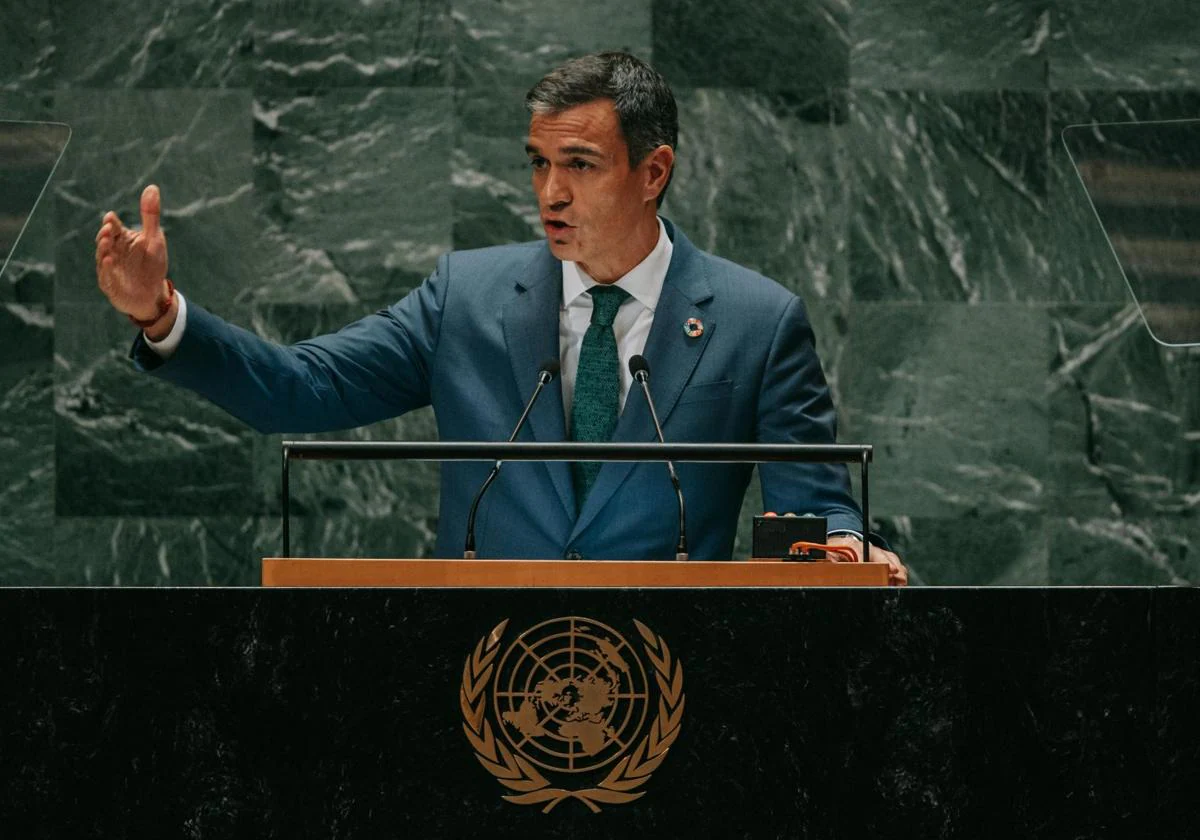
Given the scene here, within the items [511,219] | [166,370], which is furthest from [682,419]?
[511,219]

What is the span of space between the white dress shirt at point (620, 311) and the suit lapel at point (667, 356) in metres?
0.03

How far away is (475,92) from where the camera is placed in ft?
18.5

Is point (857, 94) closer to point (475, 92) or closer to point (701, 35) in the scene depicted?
point (701, 35)

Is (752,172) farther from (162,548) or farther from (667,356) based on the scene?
(162,548)

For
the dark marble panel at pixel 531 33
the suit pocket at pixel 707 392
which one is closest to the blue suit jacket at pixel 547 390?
the suit pocket at pixel 707 392

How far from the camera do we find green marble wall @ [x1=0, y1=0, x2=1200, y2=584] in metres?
5.62

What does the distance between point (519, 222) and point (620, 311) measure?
6.10 ft

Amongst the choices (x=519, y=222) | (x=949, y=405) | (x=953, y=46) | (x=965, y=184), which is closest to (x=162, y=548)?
(x=519, y=222)

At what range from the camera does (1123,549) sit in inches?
221

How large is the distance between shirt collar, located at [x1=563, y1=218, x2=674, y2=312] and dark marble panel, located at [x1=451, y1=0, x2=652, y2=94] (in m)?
1.85

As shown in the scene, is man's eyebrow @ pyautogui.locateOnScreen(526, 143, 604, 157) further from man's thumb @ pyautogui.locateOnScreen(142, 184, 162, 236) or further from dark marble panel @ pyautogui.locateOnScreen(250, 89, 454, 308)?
dark marble panel @ pyautogui.locateOnScreen(250, 89, 454, 308)

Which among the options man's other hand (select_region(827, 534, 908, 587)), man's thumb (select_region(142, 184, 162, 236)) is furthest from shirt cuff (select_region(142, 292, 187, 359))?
man's other hand (select_region(827, 534, 908, 587))
